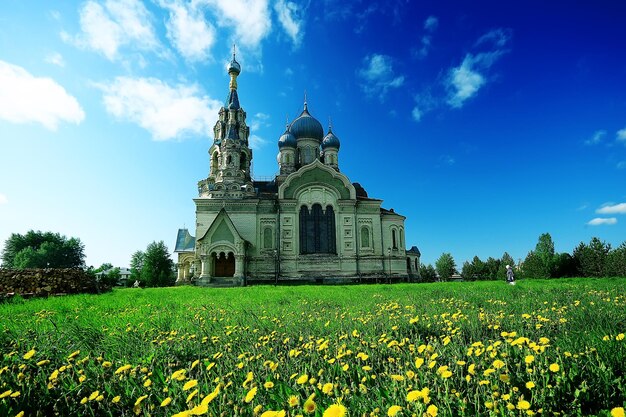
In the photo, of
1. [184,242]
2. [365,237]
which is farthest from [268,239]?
[184,242]

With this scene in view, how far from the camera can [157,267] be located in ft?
114

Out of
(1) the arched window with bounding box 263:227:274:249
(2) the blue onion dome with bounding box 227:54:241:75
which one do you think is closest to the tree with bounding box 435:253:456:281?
(1) the arched window with bounding box 263:227:274:249

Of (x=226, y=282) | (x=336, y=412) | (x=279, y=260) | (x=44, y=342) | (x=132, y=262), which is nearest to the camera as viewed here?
(x=336, y=412)

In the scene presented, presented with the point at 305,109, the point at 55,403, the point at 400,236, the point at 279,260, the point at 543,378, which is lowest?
the point at 55,403

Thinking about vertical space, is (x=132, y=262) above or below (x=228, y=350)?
above

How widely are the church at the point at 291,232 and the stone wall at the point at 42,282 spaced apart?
471 inches

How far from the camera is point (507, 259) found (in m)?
49.8

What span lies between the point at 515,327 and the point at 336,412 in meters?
4.21

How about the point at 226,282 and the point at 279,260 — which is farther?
the point at 279,260

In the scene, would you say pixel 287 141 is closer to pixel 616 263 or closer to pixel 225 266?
pixel 225 266

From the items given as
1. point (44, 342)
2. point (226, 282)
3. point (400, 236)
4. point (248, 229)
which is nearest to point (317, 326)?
point (44, 342)

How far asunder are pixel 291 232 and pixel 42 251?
4997cm

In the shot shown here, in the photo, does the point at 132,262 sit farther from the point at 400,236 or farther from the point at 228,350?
the point at 228,350

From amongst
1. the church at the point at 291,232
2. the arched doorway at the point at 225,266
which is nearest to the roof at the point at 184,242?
the church at the point at 291,232
